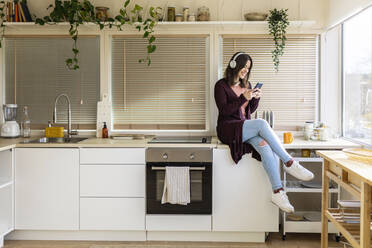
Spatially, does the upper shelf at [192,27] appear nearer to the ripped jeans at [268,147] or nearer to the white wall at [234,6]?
the white wall at [234,6]

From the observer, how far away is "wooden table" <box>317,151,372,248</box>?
7.16ft

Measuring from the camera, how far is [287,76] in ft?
13.5

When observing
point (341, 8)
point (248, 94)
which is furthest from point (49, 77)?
point (341, 8)

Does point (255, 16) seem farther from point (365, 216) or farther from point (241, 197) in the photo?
point (365, 216)

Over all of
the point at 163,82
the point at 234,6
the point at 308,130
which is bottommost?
the point at 308,130

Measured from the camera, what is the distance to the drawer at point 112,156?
3.57 metres

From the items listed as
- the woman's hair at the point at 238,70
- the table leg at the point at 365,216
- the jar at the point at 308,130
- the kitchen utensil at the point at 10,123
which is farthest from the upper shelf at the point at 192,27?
the table leg at the point at 365,216

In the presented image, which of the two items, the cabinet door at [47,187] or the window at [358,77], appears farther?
the cabinet door at [47,187]

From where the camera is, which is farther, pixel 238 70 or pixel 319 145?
pixel 238 70

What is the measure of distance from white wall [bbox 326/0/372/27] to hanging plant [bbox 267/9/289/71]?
41 cm

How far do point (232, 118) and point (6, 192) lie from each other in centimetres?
202

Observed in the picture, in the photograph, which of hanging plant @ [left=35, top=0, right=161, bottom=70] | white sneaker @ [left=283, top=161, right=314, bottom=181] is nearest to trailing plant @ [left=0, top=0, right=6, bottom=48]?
hanging plant @ [left=35, top=0, right=161, bottom=70]

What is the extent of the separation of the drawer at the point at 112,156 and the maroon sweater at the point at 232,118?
731mm

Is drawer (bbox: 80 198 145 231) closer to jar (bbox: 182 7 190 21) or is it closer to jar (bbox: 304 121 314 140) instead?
jar (bbox: 304 121 314 140)
